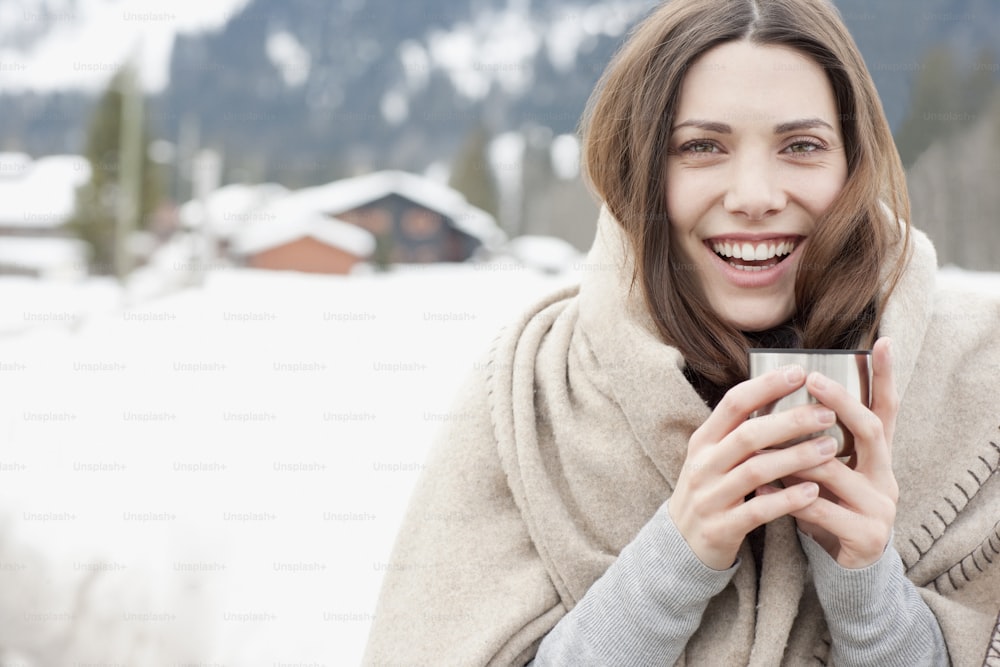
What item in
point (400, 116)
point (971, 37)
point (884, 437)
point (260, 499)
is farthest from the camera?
point (400, 116)

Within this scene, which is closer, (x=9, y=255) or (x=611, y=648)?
(x=611, y=648)

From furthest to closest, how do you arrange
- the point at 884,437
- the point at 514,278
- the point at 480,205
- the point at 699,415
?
the point at 480,205
the point at 514,278
the point at 699,415
the point at 884,437

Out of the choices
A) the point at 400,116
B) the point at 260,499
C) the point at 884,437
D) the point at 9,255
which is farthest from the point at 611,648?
the point at 400,116

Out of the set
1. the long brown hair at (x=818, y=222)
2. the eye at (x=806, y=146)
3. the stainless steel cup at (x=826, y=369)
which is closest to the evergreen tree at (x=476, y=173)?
the long brown hair at (x=818, y=222)

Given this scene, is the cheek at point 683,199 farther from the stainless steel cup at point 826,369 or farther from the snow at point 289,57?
the snow at point 289,57

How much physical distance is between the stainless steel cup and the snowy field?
0.68 metres

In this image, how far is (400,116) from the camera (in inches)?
1422

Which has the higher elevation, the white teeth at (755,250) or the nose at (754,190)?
the nose at (754,190)

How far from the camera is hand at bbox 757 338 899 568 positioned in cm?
114

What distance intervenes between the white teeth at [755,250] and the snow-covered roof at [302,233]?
92.5 ft

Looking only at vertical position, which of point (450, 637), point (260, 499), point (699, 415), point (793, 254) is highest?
point (793, 254)

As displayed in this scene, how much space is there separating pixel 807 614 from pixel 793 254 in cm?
58

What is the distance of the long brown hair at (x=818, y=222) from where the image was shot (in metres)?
1.41

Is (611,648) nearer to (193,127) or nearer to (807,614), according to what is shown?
(807,614)
